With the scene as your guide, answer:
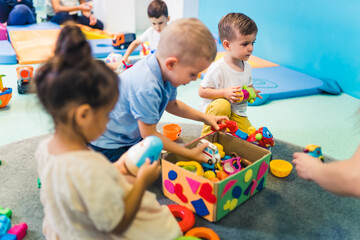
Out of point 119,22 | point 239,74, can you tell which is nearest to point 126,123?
point 239,74

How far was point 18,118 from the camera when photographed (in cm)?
169

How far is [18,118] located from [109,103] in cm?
127

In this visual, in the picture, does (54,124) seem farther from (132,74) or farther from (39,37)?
(39,37)

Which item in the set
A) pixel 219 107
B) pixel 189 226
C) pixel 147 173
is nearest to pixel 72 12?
pixel 219 107

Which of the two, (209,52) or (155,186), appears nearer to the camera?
(209,52)

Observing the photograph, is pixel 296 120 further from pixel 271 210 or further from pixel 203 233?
pixel 203 233

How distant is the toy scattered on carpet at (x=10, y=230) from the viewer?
2.91ft

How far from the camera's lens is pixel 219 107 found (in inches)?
53.3

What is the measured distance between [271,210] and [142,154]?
0.53 m

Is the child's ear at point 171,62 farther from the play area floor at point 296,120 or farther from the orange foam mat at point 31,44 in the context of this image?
the orange foam mat at point 31,44

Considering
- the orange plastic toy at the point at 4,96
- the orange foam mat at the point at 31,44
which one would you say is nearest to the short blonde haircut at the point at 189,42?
the orange plastic toy at the point at 4,96

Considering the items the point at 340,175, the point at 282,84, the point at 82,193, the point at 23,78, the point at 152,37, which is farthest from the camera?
the point at 152,37

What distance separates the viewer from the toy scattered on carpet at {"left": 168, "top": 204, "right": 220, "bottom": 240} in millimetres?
920

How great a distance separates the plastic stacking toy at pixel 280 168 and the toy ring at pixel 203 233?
0.42 metres
